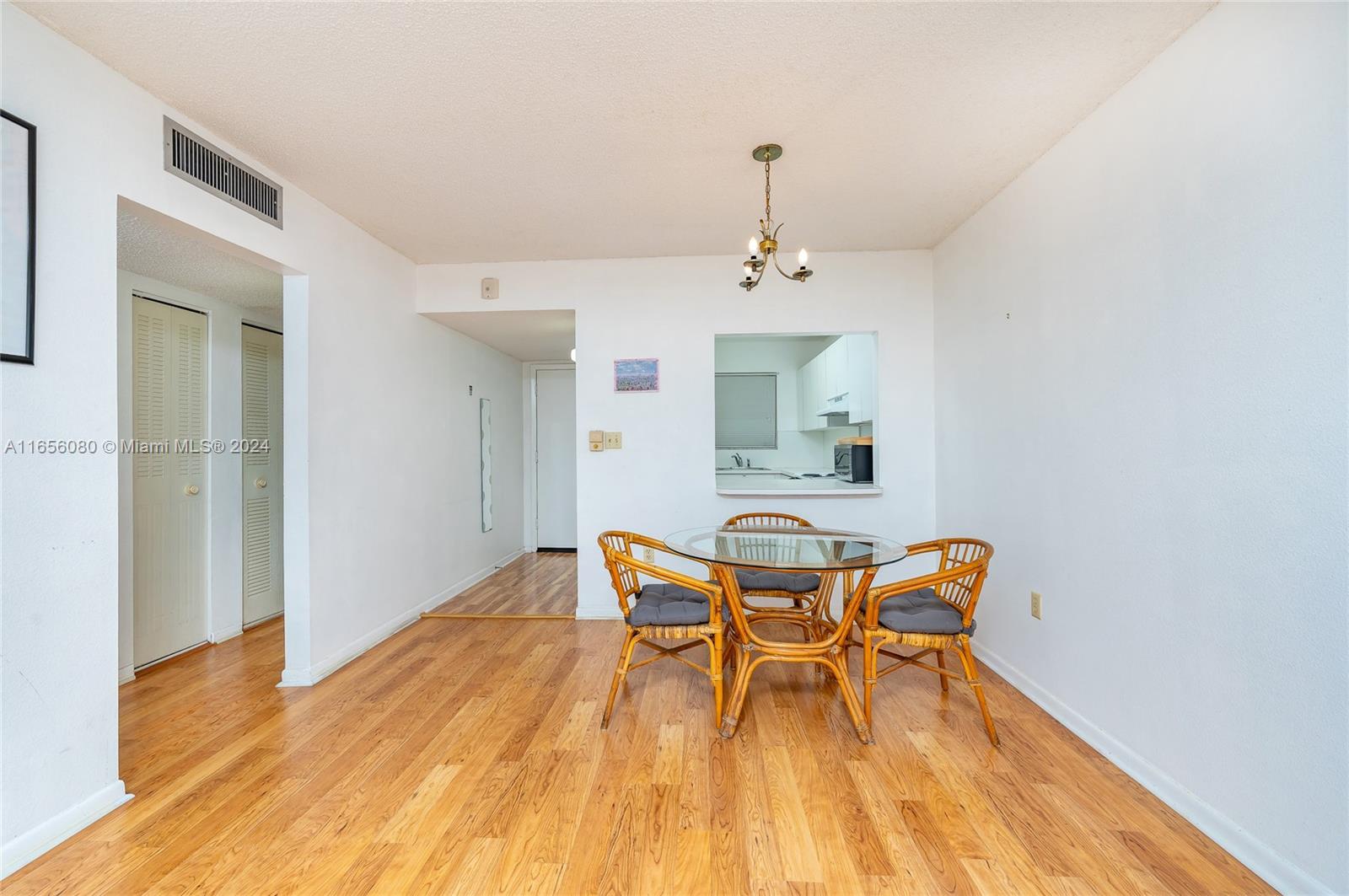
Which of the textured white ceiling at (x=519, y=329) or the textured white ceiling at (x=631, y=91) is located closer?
the textured white ceiling at (x=631, y=91)

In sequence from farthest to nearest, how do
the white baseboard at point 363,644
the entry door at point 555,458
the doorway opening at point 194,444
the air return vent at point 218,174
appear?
the entry door at point 555,458, the doorway opening at point 194,444, the white baseboard at point 363,644, the air return vent at point 218,174

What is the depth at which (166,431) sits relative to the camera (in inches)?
131

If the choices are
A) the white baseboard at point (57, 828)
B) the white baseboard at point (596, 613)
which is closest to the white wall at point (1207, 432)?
the white baseboard at point (596, 613)

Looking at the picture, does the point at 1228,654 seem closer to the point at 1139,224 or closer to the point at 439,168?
the point at 1139,224

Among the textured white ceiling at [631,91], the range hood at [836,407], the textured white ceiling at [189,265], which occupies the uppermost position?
the textured white ceiling at [631,91]

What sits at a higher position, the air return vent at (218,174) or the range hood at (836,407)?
the air return vent at (218,174)

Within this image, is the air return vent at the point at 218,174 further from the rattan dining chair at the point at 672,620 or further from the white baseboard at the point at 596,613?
the white baseboard at the point at 596,613

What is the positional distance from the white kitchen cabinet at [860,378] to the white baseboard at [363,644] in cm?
358

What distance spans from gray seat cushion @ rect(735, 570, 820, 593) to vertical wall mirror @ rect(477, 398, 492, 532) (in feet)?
9.98

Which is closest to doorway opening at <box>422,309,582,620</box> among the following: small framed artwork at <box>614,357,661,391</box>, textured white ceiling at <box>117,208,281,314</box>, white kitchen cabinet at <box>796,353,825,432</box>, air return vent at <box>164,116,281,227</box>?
small framed artwork at <box>614,357,661,391</box>

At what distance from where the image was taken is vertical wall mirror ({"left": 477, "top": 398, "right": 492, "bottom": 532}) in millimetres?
5145

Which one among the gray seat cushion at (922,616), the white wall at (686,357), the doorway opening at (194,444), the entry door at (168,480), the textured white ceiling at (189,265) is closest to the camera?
the gray seat cushion at (922,616)

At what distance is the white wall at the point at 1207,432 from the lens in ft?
4.71

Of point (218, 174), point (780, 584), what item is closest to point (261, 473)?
point (218, 174)
